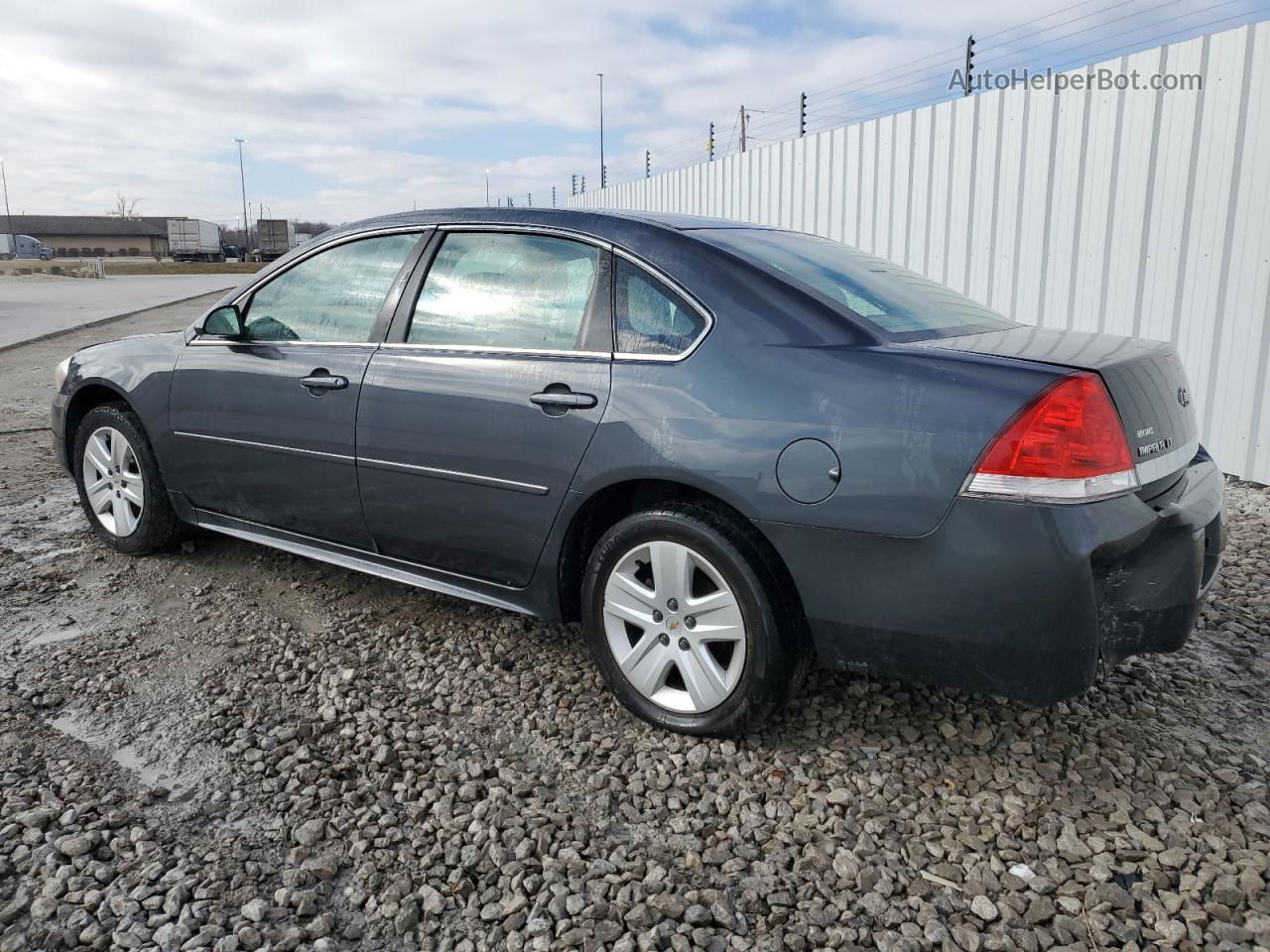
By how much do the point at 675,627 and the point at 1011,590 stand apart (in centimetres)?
96

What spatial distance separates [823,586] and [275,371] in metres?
2.34

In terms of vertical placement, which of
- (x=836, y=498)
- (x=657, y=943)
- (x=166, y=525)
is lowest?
(x=657, y=943)

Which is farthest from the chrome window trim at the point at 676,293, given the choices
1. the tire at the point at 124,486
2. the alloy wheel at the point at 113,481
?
the alloy wheel at the point at 113,481

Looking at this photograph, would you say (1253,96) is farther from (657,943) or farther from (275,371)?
(657,943)

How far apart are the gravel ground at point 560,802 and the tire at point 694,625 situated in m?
0.15

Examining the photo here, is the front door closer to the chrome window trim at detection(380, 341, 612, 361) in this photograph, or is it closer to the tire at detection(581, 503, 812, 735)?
the chrome window trim at detection(380, 341, 612, 361)

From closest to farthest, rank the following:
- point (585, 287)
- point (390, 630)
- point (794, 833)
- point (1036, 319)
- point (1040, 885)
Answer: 1. point (1040, 885)
2. point (794, 833)
3. point (585, 287)
4. point (390, 630)
5. point (1036, 319)

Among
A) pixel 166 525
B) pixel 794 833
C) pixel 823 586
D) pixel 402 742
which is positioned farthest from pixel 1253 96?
pixel 166 525

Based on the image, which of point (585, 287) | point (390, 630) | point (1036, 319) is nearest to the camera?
point (585, 287)

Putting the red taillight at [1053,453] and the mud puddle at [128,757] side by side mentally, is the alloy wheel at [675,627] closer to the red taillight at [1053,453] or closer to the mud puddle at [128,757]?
the red taillight at [1053,453]

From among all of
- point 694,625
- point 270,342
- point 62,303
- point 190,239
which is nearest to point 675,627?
point 694,625

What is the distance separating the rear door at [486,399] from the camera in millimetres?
3072

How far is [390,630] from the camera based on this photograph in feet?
12.5

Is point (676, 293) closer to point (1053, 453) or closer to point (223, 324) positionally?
point (1053, 453)
